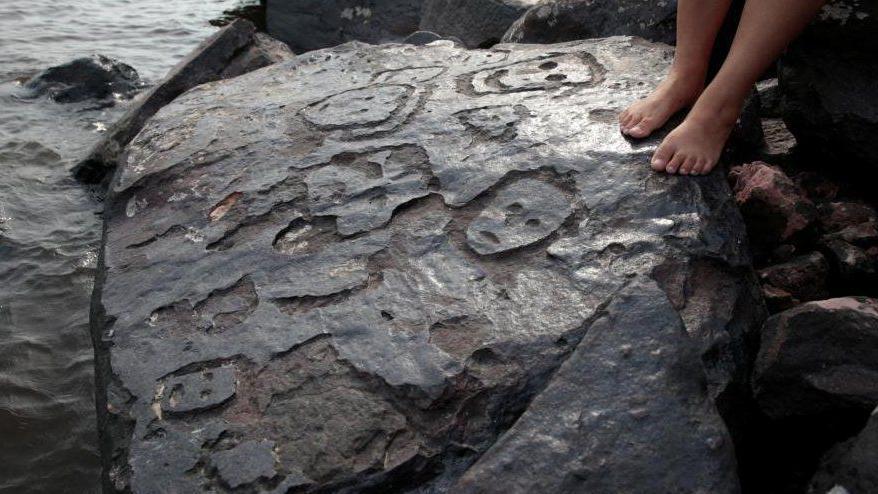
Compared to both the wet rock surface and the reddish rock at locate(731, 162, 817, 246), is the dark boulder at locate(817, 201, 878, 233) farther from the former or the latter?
the wet rock surface

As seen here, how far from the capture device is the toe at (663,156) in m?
1.96

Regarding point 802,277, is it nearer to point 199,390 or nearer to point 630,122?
point 630,122

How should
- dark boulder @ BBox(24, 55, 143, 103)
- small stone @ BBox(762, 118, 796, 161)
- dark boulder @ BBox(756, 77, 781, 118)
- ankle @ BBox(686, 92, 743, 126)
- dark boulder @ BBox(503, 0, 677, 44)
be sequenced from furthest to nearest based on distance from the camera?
1. dark boulder @ BBox(24, 55, 143, 103)
2. dark boulder @ BBox(503, 0, 677, 44)
3. dark boulder @ BBox(756, 77, 781, 118)
4. small stone @ BBox(762, 118, 796, 161)
5. ankle @ BBox(686, 92, 743, 126)

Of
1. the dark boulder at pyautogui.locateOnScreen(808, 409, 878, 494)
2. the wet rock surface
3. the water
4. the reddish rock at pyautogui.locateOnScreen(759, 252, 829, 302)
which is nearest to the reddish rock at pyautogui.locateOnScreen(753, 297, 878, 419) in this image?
the dark boulder at pyautogui.locateOnScreen(808, 409, 878, 494)

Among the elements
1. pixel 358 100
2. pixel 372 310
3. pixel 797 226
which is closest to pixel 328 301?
pixel 372 310

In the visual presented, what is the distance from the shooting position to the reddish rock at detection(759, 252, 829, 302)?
1.92 metres

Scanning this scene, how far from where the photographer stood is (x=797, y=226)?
203 centimetres

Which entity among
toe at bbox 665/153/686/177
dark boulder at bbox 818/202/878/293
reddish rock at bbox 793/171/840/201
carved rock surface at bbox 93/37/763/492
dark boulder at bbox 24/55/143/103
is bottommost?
dark boulder at bbox 24/55/143/103

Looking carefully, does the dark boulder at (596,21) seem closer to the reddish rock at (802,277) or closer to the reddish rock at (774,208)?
the reddish rock at (774,208)

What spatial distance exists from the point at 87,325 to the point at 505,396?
1.80 meters

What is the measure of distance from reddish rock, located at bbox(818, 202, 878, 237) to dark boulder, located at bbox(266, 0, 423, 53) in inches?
158

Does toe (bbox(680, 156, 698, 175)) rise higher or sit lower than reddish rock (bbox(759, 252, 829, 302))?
higher

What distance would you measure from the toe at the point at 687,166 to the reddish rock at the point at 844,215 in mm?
485

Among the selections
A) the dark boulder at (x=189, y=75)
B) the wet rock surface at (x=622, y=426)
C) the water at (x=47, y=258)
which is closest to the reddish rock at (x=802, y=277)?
the wet rock surface at (x=622, y=426)
